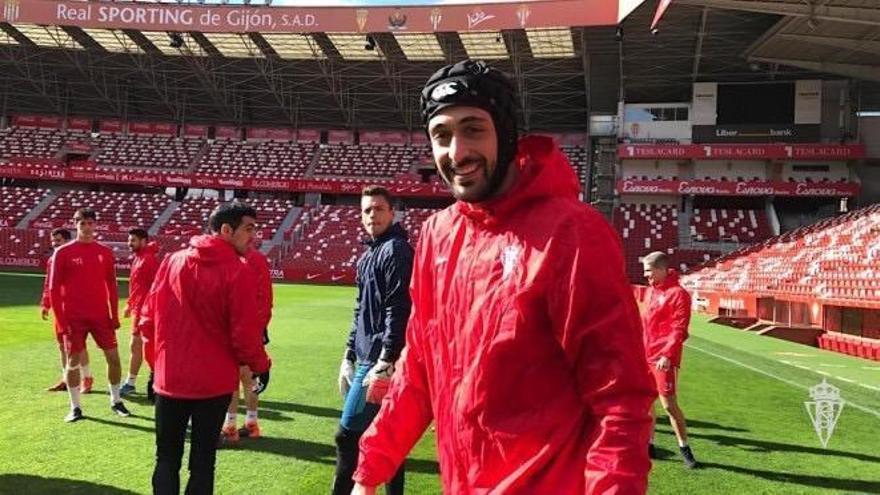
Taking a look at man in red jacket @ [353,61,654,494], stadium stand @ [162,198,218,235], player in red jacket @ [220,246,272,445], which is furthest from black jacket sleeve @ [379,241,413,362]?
stadium stand @ [162,198,218,235]

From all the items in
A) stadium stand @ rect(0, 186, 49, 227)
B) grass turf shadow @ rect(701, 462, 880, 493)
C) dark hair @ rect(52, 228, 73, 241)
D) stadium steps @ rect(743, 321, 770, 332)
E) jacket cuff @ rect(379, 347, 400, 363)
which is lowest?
stadium steps @ rect(743, 321, 770, 332)

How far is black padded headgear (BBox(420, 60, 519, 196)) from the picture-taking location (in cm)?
176

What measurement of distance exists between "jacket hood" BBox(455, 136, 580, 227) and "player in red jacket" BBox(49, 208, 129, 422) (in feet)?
22.1

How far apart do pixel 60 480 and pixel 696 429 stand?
21.0 ft

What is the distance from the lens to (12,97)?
50.5m

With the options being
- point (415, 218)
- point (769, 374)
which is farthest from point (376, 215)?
point (415, 218)

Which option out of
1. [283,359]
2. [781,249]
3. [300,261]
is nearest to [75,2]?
[300,261]

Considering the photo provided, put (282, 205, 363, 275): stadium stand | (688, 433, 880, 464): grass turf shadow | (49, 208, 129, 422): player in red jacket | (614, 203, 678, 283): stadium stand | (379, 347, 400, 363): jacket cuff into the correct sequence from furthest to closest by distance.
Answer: (282, 205, 363, 275): stadium stand
(614, 203, 678, 283): stadium stand
(49, 208, 129, 422): player in red jacket
(688, 433, 880, 464): grass turf shadow
(379, 347, 400, 363): jacket cuff

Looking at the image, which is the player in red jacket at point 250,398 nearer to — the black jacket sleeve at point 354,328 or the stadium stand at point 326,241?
the black jacket sleeve at point 354,328

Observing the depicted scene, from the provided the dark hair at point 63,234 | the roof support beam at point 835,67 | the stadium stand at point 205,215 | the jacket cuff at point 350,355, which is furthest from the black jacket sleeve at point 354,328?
the stadium stand at point 205,215

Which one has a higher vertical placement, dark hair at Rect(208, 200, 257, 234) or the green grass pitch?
dark hair at Rect(208, 200, 257, 234)

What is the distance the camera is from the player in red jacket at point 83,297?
728 cm

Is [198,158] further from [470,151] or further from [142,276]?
[470,151]

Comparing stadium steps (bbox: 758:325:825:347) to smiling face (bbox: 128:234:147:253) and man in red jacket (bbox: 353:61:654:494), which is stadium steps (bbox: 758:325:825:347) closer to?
smiling face (bbox: 128:234:147:253)
